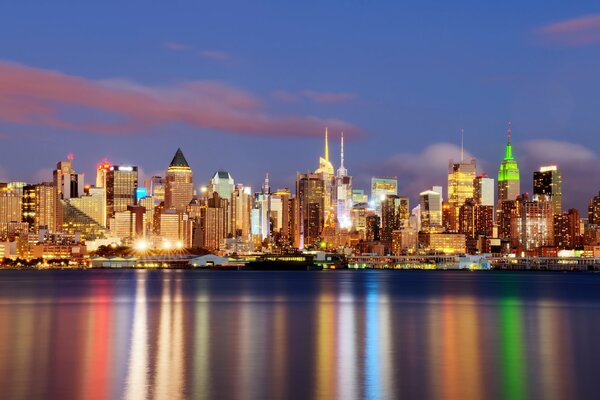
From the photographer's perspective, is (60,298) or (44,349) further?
(60,298)

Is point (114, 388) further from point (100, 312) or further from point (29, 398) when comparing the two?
point (100, 312)

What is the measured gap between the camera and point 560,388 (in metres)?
32.4

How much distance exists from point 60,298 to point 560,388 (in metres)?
67.8

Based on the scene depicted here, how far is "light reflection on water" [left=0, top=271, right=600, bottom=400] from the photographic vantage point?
1248 inches

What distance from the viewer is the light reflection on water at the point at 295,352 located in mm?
31688

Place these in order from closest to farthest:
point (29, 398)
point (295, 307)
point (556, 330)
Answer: point (29, 398), point (556, 330), point (295, 307)

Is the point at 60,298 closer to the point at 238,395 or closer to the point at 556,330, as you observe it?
the point at 556,330

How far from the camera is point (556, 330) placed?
2189 inches

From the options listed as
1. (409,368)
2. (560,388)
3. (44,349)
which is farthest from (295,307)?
(560,388)

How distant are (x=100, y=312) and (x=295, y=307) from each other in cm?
1582

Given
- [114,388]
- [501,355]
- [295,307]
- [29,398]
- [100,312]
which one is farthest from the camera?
[295,307]

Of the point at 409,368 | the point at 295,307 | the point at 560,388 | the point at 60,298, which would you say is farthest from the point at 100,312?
the point at 560,388

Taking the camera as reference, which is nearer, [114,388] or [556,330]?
[114,388]

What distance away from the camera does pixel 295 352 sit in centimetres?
4219
